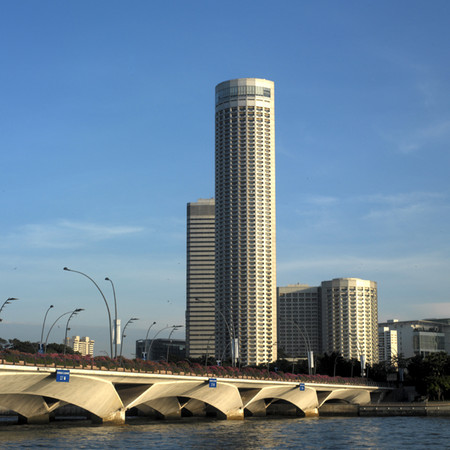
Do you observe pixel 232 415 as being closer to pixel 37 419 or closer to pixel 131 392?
pixel 131 392

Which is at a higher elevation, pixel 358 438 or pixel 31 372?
pixel 31 372

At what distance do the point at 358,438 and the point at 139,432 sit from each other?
21047 millimetres

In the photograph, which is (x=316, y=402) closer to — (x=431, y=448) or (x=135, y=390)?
(x=135, y=390)

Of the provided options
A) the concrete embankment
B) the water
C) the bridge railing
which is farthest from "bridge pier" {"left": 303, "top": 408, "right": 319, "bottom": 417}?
the water

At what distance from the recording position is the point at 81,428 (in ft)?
234

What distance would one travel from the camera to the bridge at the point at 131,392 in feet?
201

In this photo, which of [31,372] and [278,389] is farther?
[278,389]

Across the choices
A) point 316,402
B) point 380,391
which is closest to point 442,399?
point 380,391

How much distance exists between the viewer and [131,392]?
75.2 metres

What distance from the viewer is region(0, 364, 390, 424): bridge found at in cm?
6112

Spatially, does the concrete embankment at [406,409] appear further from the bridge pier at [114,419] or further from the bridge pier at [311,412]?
the bridge pier at [114,419]

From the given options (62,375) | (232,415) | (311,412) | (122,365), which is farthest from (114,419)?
(311,412)

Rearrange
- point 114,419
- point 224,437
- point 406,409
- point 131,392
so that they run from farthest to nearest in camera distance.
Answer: point 406,409 → point 131,392 → point 114,419 → point 224,437

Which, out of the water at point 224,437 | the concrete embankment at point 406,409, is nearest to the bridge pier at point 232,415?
the water at point 224,437
